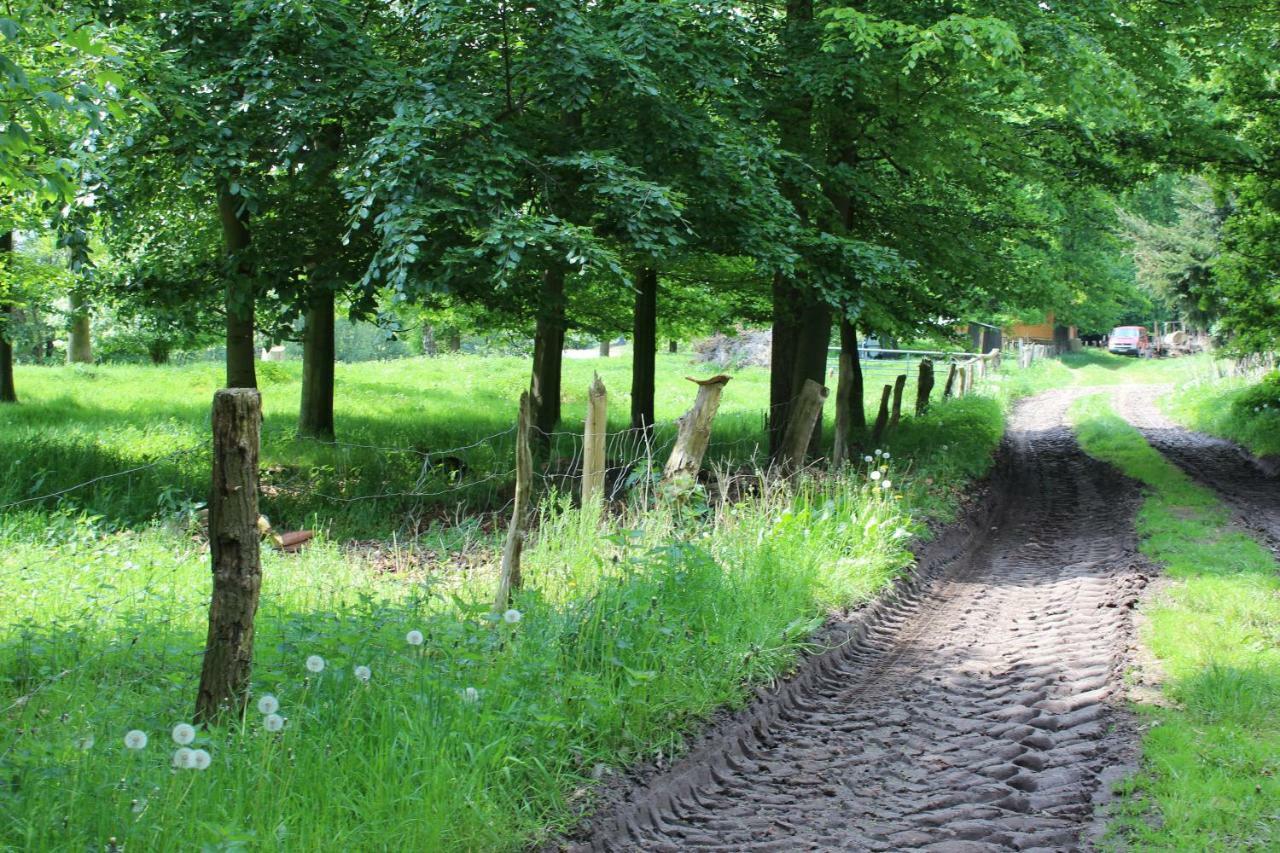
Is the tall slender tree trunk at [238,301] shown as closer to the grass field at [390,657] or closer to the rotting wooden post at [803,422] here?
the grass field at [390,657]

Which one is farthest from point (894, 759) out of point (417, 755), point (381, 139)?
point (381, 139)

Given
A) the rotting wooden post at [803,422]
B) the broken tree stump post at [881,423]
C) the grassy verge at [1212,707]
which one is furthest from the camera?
the broken tree stump post at [881,423]

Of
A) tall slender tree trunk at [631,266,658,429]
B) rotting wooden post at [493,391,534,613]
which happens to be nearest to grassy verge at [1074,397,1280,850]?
rotting wooden post at [493,391,534,613]

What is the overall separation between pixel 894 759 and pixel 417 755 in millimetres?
2743

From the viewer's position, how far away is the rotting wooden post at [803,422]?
11102mm

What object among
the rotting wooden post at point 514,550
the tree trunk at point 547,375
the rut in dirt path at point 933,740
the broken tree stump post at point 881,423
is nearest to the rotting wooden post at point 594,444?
the rotting wooden post at point 514,550

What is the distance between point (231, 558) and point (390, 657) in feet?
2.87

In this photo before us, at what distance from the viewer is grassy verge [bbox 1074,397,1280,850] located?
4.51 metres

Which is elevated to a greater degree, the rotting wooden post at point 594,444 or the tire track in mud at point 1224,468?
the rotting wooden post at point 594,444

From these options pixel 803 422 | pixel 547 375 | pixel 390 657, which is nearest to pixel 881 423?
pixel 547 375

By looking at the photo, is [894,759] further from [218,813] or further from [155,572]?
[155,572]

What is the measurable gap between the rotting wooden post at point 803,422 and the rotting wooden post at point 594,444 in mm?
3439

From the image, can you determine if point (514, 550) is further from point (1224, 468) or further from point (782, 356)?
point (1224, 468)

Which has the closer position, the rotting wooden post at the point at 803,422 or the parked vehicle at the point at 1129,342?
the rotting wooden post at the point at 803,422
